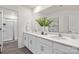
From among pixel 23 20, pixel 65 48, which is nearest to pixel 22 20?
pixel 23 20

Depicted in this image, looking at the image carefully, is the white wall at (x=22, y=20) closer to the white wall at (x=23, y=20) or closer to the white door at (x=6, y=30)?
the white wall at (x=23, y=20)

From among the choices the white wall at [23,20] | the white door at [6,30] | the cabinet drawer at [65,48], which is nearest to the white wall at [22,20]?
the white wall at [23,20]

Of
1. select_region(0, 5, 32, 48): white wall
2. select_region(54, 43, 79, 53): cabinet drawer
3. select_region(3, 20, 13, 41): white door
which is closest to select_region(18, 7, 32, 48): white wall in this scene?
select_region(0, 5, 32, 48): white wall

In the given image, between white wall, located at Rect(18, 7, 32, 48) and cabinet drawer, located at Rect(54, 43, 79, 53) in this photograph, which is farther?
white wall, located at Rect(18, 7, 32, 48)

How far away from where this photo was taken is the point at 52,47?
1.43m

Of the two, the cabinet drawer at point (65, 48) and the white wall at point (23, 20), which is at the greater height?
the white wall at point (23, 20)

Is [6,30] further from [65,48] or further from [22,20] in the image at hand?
[65,48]

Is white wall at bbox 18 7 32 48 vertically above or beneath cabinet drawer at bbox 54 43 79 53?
above

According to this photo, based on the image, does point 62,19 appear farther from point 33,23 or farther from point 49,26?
point 33,23

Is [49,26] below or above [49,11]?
below

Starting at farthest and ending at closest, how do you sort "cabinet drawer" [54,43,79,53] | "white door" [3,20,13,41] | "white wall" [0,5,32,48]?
"white wall" [0,5,32,48] → "white door" [3,20,13,41] → "cabinet drawer" [54,43,79,53]

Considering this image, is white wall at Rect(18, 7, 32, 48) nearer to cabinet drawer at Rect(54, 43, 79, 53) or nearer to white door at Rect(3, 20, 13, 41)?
white door at Rect(3, 20, 13, 41)
